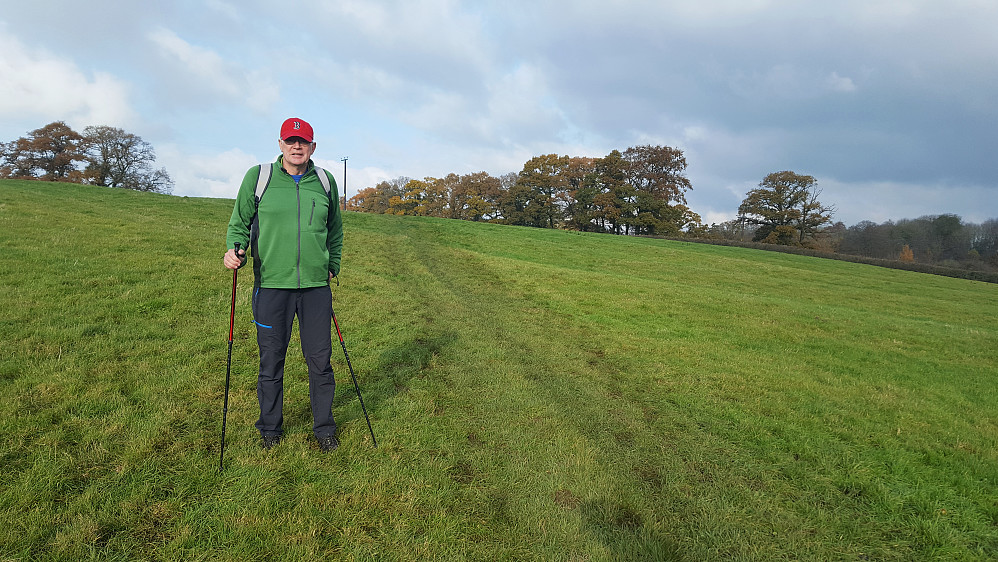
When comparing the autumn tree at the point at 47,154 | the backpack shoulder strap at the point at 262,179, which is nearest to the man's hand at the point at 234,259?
the backpack shoulder strap at the point at 262,179

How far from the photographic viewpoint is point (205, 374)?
19.1 feet

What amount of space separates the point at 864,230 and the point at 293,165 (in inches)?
4093

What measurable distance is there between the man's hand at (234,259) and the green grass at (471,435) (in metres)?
1.83

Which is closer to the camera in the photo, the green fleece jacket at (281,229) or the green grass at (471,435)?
the green grass at (471,435)

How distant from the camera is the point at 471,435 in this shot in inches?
205

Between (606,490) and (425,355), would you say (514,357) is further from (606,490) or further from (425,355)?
(606,490)

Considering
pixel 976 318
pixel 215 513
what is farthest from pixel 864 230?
pixel 215 513

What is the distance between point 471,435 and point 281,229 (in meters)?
3.18

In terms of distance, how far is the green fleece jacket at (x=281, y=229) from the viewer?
4.26 metres

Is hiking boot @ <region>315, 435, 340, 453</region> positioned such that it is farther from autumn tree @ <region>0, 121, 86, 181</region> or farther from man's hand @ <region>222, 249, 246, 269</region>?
autumn tree @ <region>0, 121, 86, 181</region>

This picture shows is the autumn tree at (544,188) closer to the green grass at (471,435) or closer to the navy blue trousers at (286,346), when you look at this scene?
the green grass at (471,435)

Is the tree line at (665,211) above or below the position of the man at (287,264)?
above

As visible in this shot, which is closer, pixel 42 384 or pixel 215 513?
pixel 215 513

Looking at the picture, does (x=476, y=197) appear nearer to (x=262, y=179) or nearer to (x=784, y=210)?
(x=784, y=210)
